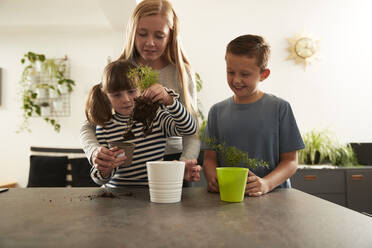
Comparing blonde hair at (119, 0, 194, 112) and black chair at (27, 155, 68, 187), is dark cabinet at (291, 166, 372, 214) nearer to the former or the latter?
blonde hair at (119, 0, 194, 112)

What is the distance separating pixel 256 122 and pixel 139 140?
1.52ft

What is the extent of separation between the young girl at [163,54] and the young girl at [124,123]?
0.07m

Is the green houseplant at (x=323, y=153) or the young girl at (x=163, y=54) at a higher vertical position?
the young girl at (x=163, y=54)

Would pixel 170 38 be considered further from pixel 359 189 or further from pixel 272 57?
pixel 272 57

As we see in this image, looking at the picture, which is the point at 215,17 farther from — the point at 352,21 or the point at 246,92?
the point at 246,92

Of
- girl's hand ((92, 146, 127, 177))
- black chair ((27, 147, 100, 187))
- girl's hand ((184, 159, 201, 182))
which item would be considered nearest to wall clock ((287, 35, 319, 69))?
black chair ((27, 147, 100, 187))

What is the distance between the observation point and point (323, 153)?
317cm

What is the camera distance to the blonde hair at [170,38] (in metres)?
1.27

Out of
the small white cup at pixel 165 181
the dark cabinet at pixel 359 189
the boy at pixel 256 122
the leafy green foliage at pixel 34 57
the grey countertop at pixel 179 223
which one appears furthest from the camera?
the leafy green foliage at pixel 34 57

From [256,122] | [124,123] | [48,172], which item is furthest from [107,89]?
[48,172]

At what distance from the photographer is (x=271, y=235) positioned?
533 millimetres

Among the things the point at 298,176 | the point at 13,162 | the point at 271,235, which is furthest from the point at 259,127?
the point at 13,162

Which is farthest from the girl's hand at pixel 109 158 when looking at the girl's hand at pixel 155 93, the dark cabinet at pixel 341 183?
the dark cabinet at pixel 341 183

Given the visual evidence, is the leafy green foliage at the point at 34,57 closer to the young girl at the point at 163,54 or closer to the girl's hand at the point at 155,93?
the young girl at the point at 163,54
